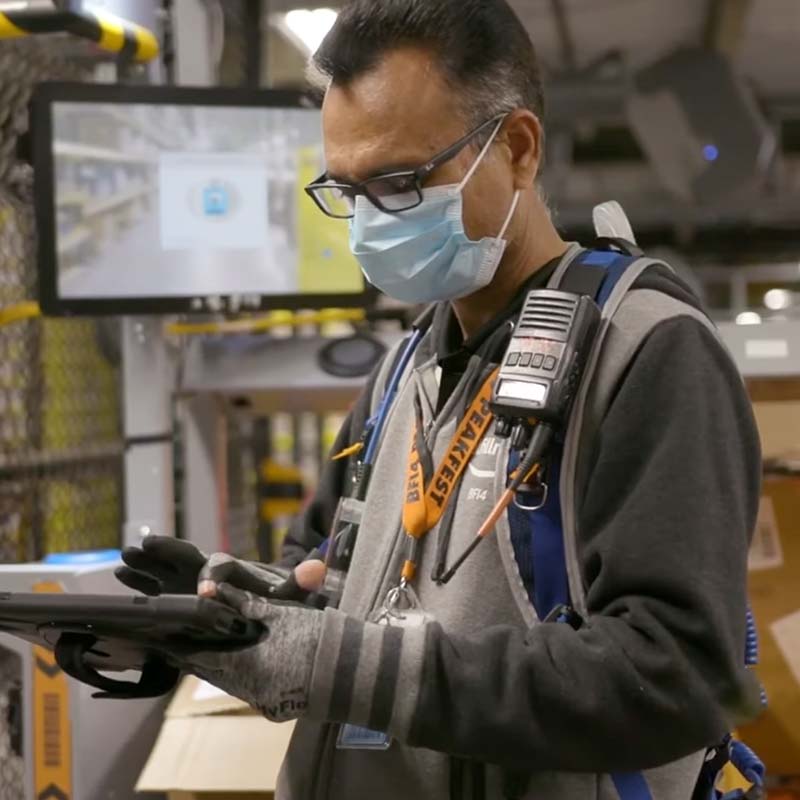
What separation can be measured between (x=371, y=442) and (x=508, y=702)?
44 centimetres

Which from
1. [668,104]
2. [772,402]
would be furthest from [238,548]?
[668,104]

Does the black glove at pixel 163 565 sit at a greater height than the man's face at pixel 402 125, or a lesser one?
lesser

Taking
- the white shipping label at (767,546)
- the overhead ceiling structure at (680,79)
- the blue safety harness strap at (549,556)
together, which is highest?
the overhead ceiling structure at (680,79)

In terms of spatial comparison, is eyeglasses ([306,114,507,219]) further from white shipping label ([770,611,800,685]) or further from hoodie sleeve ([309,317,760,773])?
white shipping label ([770,611,800,685])

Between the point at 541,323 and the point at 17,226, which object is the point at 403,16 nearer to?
the point at 541,323

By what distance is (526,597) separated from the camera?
111cm

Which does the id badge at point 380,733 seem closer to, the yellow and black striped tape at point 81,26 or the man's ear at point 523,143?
the man's ear at point 523,143

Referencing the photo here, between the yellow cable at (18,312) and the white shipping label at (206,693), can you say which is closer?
the white shipping label at (206,693)

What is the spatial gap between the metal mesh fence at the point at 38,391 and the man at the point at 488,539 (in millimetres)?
1194

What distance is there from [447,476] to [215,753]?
0.91 m

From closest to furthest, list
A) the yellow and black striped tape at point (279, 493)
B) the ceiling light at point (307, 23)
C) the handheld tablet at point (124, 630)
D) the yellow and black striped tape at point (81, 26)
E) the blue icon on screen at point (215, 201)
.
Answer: the handheld tablet at point (124, 630), the yellow and black striped tape at point (81, 26), the blue icon on screen at point (215, 201), the yellow and black striped tape at point (279, 493), the ceiling light at point (307, 23)

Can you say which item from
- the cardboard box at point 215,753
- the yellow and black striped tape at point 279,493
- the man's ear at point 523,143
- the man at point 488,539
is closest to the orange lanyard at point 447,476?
the man at point 488,539

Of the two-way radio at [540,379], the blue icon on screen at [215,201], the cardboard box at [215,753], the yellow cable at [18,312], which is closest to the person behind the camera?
the two-way radio at [540,379]

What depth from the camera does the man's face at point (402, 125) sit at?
1.20 m
